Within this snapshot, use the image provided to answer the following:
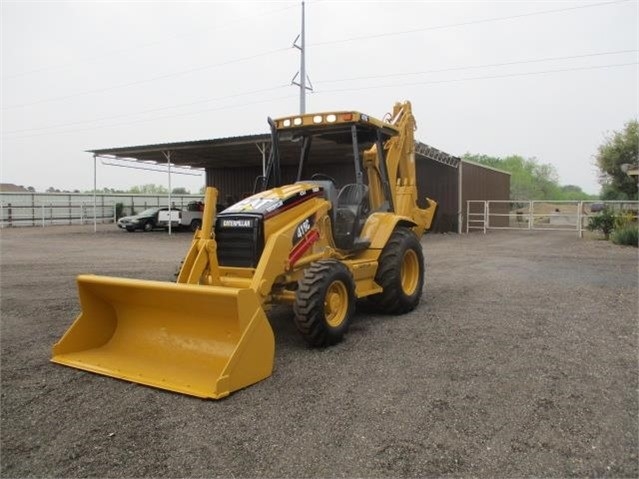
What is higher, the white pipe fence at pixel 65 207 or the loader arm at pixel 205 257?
the white pipe fence at pixel 65 207

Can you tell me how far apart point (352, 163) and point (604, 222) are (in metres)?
15.4

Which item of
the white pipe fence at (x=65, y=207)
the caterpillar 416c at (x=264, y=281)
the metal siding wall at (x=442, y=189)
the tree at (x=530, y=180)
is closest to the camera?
the caterpillar 416c at (x=264, y=281)

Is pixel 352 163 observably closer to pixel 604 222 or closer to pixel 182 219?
pixel 604 222

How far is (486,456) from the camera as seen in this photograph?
3.37m

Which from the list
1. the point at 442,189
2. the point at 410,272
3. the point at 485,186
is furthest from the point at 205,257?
the point at 485,186

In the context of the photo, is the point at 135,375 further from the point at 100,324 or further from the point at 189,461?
the point at 189,461

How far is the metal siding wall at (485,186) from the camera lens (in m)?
26.1

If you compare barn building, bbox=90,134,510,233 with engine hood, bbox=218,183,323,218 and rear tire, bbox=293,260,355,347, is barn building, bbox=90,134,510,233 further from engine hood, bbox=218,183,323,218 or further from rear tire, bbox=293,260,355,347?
rear tire, bbox=293,260,355,347

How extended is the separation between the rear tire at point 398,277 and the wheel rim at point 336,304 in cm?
127

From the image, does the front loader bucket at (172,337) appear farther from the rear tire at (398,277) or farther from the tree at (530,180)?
the tree at (530,180)

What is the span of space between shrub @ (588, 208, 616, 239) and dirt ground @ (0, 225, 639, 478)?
13.5 metres

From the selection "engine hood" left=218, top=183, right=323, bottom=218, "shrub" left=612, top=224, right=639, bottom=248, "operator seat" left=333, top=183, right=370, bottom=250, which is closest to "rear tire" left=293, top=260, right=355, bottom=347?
"engine hood" left=218, top=183, right=323, bottom=218

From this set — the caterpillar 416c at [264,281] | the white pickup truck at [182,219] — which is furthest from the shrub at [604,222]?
the white pickup truck at [182,219]

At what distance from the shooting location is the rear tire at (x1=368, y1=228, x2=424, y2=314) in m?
6.95
